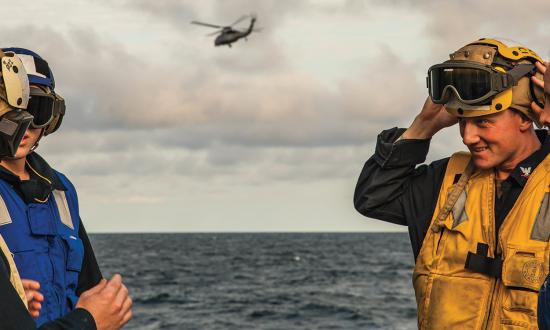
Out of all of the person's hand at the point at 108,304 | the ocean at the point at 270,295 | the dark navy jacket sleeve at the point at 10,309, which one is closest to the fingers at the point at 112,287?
the person's hand at the point at 108,304

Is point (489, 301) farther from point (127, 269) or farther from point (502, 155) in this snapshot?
point (127, 269)

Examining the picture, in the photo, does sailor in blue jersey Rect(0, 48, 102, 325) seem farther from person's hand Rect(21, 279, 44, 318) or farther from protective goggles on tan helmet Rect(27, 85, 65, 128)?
person's hand Rect(21, 279, 44, 318)

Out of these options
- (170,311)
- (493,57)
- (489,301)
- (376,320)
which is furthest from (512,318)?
(170,311)

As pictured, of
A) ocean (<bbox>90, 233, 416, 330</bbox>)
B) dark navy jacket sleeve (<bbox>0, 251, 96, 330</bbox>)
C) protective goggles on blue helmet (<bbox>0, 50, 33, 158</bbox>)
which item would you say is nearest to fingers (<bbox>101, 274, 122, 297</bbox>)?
dark navy jacket sleeve (<bbox>0, 251, 96, 330</bbox>)

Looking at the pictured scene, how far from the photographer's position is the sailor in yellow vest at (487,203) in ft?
15.5

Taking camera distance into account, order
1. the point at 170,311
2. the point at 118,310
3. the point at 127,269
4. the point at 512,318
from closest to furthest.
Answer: the point at 118,310 → the point at 512,318 → the point at 170,311 → the point at 127,269

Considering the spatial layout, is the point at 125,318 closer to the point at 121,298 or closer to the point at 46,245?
the point at 121,298

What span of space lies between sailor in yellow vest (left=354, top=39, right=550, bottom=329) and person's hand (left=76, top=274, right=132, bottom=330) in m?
1.97

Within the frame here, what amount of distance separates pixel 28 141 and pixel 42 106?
0.26 metres

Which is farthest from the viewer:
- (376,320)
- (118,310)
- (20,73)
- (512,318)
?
(376,320)

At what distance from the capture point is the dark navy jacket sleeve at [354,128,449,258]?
5.35m

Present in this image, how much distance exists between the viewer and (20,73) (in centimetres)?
401

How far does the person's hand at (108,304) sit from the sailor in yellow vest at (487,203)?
1970mm

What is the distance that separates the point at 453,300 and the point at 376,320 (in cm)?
4181
